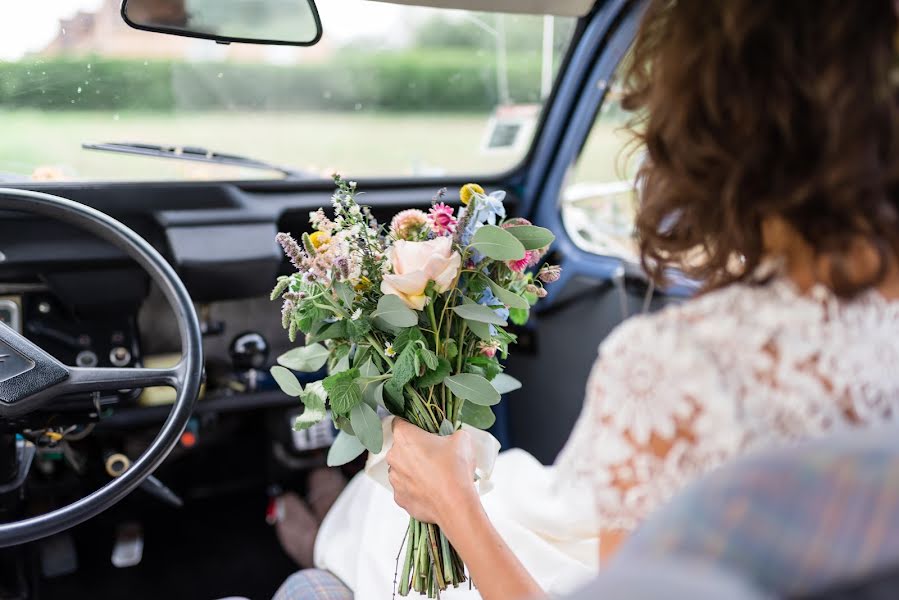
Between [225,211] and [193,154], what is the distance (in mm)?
188

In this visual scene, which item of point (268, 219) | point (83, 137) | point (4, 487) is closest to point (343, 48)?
point (268, 219)

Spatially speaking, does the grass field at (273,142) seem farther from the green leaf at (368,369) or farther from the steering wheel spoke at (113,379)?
the green leaf at (368,369)

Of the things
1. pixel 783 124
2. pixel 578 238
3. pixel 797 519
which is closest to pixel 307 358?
pixel 783 124

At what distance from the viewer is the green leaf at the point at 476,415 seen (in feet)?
4.36

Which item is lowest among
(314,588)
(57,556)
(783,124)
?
(57,556)

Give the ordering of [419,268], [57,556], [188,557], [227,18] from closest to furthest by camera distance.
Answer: [419,268]
[227,18]
[57,556]
[188,557]

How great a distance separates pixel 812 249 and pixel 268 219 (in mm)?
1739

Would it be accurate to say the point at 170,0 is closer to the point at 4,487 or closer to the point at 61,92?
the point at 61,92

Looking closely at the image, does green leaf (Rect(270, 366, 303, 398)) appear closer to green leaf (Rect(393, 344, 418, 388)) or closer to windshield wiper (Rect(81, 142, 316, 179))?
green leaf (Rect(393, 344, 418, 388))

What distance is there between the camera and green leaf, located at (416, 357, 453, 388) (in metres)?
1.27

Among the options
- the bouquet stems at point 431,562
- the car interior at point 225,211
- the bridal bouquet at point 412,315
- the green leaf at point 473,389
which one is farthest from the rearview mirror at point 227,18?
the bouquet stems at point 431,562

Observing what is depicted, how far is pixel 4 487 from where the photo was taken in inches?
73.4

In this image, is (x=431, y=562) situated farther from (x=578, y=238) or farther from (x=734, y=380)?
(x=578, y=238)

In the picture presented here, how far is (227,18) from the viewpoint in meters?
1.81
